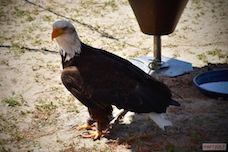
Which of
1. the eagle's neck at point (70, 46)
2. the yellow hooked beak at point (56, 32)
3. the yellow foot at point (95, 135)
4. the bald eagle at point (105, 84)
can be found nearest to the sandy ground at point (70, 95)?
the yellow foot at point (95, 135)

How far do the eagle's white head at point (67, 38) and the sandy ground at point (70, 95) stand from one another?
2.98 feet

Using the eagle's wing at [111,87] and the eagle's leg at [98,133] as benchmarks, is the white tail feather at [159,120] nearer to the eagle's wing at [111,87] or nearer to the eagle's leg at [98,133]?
the eagle's wing at [111,87]

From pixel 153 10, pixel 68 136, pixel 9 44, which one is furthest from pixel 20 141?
pixel 9 44

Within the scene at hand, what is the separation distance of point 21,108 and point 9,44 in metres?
2.45

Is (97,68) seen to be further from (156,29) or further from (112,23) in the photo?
(112,23)

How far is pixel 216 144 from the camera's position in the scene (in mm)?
3824

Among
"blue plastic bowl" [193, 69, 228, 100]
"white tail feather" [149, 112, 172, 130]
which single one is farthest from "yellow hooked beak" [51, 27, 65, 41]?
"blue plastic bowl" [193, 69, 228, 100]

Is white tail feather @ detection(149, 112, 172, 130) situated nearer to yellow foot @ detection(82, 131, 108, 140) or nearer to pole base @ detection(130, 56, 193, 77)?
yellow foot @ detection(82, 131, 108, 140)

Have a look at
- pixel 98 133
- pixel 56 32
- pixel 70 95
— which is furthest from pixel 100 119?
pixel 70 95

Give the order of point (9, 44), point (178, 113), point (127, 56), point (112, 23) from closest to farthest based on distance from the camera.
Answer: point (178, 113) < point (127, 56) < point (9, 44) < point (112, 23)

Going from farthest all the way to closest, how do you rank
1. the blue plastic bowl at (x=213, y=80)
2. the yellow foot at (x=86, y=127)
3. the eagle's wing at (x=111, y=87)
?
the blue plastic bowl at (x=213, y=80) → the yellow foot at (x=86, y=127) → the eagle's wing at (x=111, y=87)

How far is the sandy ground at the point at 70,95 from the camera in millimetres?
4070

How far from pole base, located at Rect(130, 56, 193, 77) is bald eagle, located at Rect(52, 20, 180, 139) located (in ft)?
5.53

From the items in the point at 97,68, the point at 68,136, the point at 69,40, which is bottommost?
the point at 68,136
